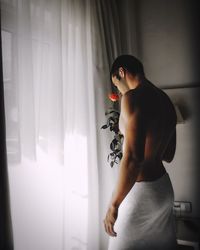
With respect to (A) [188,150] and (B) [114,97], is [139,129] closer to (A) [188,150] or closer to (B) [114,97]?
(B) [114,97]

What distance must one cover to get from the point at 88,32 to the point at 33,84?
2.14 feet

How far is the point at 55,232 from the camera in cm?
174

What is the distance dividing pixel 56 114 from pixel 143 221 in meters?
0.81

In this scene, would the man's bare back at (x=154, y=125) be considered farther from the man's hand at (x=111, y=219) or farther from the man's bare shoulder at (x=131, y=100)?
the man's hand at (x=111, y=219)

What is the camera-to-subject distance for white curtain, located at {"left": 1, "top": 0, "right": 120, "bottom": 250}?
58.8 inches

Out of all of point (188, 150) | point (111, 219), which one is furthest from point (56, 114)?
point (188, 150)

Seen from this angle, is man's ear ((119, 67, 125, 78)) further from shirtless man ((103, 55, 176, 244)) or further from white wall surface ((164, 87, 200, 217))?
white wall surface ((164, 87, 200, 217))

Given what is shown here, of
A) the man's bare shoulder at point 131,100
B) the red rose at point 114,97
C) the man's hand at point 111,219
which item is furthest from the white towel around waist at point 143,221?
the red rose at point 114,97

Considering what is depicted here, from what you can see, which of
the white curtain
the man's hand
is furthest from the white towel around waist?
the white curtain

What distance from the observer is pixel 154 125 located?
1.80 metres

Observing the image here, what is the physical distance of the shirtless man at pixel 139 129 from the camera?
69.6 inches

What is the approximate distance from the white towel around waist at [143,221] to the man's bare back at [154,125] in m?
0.08

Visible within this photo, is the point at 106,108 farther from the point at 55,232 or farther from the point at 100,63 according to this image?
the point at 55,232

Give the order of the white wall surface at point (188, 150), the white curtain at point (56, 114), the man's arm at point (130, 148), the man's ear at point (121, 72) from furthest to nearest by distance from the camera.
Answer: the white wall surface at point (188, 150), the man's ear at point (121, 72), the man's arm at point (130, 148), the white curtain at point (56, 114)
